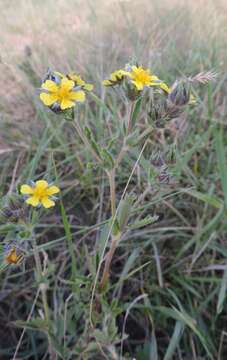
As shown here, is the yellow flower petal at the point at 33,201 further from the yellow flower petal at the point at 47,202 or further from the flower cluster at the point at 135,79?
the flower cluster at the point at 135,79

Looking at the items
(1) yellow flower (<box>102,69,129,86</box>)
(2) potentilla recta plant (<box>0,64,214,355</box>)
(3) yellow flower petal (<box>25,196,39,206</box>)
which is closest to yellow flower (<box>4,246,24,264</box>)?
(2) potentilla recta plant (<box>0,64,214,355</box>)

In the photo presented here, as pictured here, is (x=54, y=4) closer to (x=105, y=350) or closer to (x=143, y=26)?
(x=143, y=26)

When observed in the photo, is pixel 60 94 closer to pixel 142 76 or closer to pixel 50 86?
pixel 50 86

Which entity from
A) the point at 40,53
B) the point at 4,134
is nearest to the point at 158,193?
the point at 4,134

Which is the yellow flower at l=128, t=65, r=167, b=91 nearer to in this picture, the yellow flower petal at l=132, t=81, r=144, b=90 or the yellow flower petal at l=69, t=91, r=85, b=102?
the yellow flower petal at l=132, t=81, r=144, b=90

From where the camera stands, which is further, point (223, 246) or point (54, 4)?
point (54, 4)

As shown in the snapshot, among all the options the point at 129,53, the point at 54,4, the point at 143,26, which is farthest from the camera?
the point at 54,4

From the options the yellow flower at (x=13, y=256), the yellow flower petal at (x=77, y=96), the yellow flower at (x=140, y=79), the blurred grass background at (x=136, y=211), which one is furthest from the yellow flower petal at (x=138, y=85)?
the yellow flower at (x=13, y=256)
